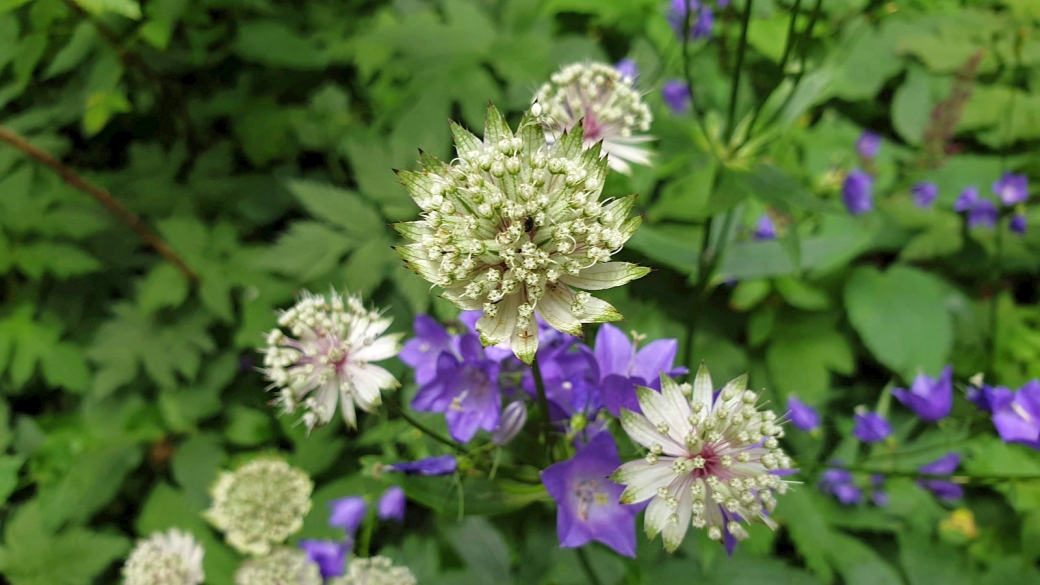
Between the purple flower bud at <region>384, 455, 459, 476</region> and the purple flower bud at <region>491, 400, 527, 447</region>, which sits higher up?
the purple flower bud at <region>491, 400, 527, 447</region>

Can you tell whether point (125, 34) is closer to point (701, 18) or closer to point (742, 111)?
point (701, 18)

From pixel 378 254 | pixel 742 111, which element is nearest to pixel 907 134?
pixel 742 111

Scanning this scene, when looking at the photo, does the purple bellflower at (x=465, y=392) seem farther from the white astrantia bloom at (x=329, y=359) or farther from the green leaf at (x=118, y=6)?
the green leaf at (x=118, y=6)

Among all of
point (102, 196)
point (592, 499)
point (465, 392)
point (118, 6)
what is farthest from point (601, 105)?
point (102, 196)

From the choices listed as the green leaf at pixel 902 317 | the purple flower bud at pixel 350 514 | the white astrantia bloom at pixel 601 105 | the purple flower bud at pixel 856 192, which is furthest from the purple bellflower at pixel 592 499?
the purple flower bud at pixel 856 192

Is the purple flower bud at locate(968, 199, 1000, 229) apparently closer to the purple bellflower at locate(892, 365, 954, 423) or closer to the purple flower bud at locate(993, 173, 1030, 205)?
the purple flower bud at locate(993, 173, 1030, 205)

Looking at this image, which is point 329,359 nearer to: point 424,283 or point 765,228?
point 424,283

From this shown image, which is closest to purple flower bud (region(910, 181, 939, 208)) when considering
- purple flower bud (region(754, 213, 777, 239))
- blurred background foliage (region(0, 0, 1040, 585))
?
blurred background foliage (region(0, 0, 1040, 585))
